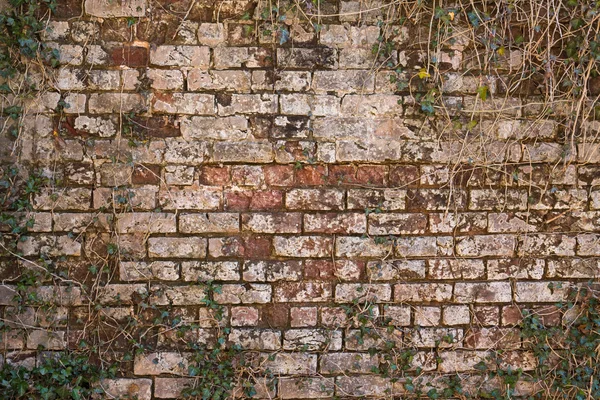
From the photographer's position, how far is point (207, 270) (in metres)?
2.68

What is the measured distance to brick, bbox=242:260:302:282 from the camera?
269 centimetres

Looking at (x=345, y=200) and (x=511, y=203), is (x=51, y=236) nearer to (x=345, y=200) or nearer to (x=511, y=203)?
(x=345, y=200)

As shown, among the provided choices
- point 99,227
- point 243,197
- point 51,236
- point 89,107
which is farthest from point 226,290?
point 89,107

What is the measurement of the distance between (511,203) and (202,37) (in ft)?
5.58

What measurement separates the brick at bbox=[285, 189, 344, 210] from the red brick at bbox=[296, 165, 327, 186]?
4 centimetres

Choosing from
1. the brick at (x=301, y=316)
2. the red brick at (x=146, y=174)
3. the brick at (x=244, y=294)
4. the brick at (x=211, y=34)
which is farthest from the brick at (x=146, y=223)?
the brick at (x=211, y=34)

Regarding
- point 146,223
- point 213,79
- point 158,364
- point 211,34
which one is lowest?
point 158,364

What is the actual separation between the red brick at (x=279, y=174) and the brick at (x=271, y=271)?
385 millimetres

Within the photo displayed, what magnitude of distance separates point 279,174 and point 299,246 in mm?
360

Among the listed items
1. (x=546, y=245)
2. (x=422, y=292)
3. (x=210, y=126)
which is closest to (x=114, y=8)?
(x=210, y=126)

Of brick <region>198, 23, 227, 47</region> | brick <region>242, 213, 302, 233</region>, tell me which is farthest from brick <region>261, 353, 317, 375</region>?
brick <region>198, 23, 227, 47</region>

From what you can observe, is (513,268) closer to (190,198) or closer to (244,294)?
(244,294)

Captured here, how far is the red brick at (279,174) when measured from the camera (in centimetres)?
269

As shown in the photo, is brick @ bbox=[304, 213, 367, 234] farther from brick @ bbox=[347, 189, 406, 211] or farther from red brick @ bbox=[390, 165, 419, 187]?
red brick @ bbox=[390, 165, 419, 187]
